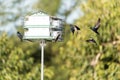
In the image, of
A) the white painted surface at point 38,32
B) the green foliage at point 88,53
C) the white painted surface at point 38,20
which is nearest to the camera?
the white painted surface at point 38,32

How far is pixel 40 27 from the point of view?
9953 mm

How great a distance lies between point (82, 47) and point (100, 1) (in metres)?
1.02

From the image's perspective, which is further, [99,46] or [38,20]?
[99,46]

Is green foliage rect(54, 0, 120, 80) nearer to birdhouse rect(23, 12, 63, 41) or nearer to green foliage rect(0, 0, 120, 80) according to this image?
green foliage rect(0, 0, 120, 80)

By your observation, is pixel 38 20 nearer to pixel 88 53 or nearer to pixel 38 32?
pixel 38 32

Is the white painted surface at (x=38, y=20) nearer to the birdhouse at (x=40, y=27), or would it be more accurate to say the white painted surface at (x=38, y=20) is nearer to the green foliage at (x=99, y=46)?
the birdhouse at (x=40, y=27)

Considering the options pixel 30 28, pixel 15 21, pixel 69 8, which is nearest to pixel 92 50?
pixel 30 28

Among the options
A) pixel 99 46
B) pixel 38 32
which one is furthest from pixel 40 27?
pixel 99 46

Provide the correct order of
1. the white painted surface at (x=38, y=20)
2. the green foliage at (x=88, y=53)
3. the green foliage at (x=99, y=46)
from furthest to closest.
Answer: the green foliage at (x=99, y=46), the green foliage at (x=88, y=53), the white painted surface at (x=38, y=20)

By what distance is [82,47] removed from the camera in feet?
42.9

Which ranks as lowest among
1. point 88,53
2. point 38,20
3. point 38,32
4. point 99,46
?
point 88,53

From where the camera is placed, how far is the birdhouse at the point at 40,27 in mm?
9891

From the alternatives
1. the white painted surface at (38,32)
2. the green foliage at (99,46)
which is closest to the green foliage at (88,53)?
the green foliage at (99,46)

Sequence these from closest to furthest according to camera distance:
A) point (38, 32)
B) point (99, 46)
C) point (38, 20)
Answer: point (38, 32)
point (38, 20)
point (99, 46)
